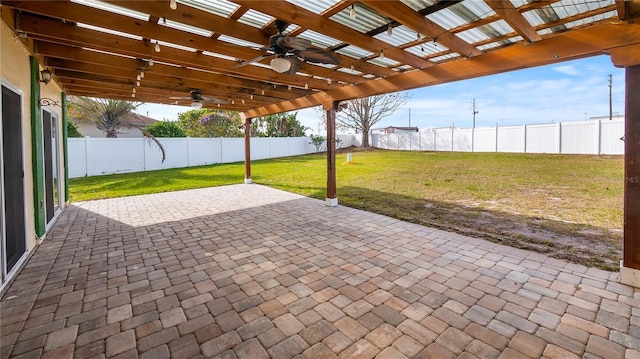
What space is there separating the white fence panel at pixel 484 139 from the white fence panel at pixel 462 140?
1.13ft

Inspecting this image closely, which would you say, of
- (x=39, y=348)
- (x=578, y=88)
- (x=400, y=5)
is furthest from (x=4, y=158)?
(x=578, y=88)

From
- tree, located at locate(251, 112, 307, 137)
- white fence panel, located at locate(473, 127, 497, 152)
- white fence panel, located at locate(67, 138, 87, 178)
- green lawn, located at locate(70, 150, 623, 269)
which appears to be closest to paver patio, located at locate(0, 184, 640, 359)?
green lawn, located at locate(70, 150, 623, 269)

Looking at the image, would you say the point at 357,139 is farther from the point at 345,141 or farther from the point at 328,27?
the point at 328,27

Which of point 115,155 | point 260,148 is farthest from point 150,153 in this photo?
point 260,148

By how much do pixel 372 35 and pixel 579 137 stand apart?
1396cm

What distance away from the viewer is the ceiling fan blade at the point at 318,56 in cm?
322

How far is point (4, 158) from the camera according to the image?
9.76ft

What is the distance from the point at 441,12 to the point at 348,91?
2.87m

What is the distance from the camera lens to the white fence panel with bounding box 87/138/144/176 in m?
11.5

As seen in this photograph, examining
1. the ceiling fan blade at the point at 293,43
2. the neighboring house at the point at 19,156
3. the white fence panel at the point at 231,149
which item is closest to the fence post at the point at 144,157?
the white fence panel at the point at 231,149

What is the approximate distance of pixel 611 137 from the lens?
38.5 feet

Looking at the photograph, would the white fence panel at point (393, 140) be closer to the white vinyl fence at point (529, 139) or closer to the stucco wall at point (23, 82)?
the white vinyl fence at point (529, 139)

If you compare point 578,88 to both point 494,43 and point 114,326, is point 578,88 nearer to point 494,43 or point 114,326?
point 494,43

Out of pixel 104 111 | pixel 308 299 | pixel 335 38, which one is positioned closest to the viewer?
pixel 308 299
